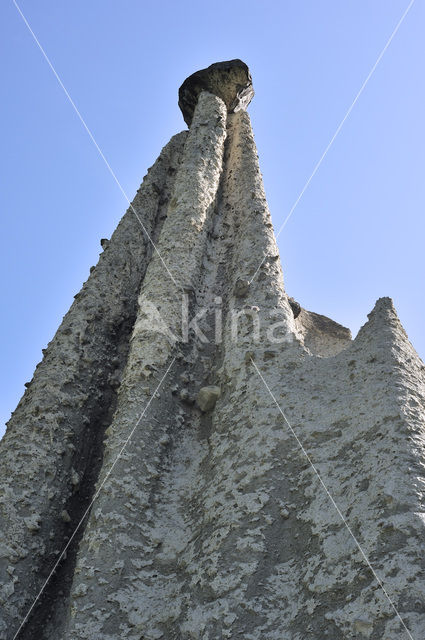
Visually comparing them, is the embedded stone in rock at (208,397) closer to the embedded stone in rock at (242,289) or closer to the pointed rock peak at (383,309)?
the embedded stone in rock at (242,289)

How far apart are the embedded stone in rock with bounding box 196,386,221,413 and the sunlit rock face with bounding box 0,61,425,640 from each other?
0.04 ft

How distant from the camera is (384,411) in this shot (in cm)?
241

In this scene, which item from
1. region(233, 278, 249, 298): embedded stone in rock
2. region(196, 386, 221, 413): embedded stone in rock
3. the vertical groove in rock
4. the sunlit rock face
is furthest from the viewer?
region(233, 278, 249, 298): embedded stone in rock

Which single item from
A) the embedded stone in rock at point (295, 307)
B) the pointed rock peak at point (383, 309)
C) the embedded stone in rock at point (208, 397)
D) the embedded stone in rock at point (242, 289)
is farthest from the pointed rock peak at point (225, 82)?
the embedded stone in rock at point (208, 397)

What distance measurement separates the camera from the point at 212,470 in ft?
9.05

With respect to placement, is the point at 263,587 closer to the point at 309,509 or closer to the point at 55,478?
the point at 309,509

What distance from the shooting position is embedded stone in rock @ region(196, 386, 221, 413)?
10.3 feet

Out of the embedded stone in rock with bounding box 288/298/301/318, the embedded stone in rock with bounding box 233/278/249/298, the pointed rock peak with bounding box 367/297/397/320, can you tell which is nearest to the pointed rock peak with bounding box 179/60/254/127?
the embedded stone in rock with bounding box 288/298/301/318

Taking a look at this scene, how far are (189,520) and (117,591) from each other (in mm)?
457

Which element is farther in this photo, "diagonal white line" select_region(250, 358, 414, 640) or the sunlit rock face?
the sunlit rock face

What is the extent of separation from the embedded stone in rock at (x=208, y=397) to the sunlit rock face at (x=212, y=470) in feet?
0.04

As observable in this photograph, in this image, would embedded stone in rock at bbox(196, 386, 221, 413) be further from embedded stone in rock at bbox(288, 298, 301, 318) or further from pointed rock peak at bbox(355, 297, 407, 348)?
embedded stone in rock at bbox(288, 298, 301, 318)

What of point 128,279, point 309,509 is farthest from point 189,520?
point 128,279

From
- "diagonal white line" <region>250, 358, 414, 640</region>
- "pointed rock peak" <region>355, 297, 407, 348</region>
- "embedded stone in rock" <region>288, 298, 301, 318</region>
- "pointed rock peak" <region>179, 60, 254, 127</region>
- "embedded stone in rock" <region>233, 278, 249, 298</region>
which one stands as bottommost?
"diagonal white line" <region>250, 358, 414, 640</region>
